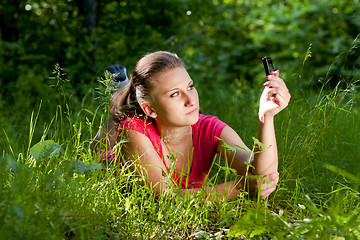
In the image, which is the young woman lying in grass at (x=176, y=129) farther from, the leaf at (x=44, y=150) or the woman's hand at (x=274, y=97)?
the leaf at (x=44, y=150)

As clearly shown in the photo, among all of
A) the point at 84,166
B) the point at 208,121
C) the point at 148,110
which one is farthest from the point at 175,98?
the point at 84,166

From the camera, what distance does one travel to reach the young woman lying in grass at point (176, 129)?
2195mm

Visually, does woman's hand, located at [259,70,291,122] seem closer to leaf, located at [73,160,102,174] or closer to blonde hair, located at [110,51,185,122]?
blonde hair, located at [110,51,185,122]

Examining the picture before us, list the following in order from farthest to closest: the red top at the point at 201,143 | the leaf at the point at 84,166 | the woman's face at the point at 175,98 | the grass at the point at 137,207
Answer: the red top at the point at 201,143, the woman's face at the point at 175,98, the leaf at the point at 84,166, the grass at the point at 137,207

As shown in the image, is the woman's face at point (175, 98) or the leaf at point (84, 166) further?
the woman's face at point (175, 98)

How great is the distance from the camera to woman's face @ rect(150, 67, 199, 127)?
2451 millimetres

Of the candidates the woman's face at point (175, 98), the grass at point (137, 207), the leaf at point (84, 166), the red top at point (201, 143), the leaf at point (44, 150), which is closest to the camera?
the grass at point (137, 207)

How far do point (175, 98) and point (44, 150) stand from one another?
2.54 ft

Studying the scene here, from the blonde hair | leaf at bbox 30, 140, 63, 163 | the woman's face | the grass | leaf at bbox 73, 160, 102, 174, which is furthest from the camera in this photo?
the blonde hair

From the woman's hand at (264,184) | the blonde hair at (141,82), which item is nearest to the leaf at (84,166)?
the blonde hair at (141,82)

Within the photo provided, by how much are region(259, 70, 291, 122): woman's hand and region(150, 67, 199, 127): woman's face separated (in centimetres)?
45

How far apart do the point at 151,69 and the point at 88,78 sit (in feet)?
8.25

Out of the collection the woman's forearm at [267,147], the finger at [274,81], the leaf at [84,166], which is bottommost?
the woman's forearm at [267,147]

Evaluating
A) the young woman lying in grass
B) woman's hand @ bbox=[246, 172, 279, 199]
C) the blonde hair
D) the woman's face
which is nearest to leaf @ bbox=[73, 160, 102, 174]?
the young woman lying in grass
